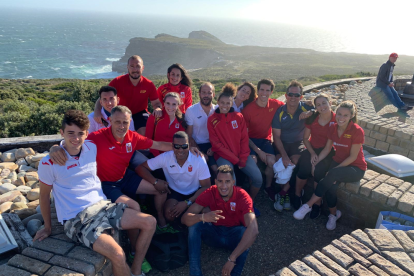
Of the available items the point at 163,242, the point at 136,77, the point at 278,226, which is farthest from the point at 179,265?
the point at 136,77

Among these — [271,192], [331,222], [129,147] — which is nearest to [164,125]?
[129,147]

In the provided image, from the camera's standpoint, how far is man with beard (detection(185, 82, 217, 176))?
513cm

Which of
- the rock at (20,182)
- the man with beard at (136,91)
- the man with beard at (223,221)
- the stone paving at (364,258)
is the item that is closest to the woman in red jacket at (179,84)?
the man with beard at (136,91)

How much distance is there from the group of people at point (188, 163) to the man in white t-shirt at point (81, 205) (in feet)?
0.04

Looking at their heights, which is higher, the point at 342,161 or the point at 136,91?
the point at 136,91

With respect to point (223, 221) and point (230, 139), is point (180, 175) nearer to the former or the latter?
point (223, 221)

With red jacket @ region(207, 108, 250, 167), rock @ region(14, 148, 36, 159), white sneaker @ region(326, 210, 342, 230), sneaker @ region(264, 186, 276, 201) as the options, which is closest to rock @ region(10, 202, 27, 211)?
rock @ region(14, 148, 36, 159)

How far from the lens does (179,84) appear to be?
5941mm

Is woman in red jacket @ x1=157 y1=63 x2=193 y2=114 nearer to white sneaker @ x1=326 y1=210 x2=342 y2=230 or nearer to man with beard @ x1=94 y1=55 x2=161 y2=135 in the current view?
man with beard @ x1=94 y1=55 x2=161 y2=135

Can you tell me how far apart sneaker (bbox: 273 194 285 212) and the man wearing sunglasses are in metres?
0.06

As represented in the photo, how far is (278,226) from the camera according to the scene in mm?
4684

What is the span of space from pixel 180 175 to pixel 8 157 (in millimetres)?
3814

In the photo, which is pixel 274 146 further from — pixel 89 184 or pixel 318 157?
pixel 89 184

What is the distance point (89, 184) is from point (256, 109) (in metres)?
3.30
